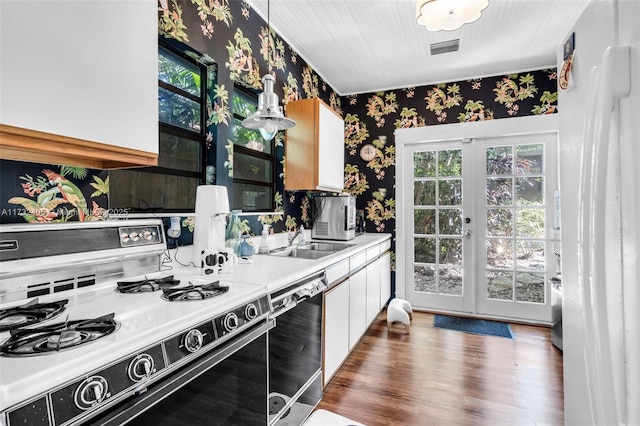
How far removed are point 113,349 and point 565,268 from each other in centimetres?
135

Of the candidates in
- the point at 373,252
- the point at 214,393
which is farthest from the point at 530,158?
the point at 214,393

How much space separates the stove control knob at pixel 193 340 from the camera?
974mm

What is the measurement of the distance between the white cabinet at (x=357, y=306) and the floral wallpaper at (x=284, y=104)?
0.82 meters

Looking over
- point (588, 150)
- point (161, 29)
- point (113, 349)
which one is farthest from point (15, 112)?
point (588, 150)

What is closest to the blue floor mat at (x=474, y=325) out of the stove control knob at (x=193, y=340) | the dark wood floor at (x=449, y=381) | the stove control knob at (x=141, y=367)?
the dark wood floor at (x=449, y=381)

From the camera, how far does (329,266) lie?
2084 millimetres

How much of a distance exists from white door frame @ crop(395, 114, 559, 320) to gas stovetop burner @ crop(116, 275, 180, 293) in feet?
9.84

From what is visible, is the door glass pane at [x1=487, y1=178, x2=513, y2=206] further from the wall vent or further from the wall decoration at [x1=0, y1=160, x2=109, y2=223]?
the wall decoration at [x1=0, y1=160, x2=109, y2=223]

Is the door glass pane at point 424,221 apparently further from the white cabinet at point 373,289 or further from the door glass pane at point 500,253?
the white cabinet at point 373,289

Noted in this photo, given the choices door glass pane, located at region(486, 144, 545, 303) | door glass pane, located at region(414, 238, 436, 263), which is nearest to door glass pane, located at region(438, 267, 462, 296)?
door glass pane, located at region(414, 238, 436, 263)

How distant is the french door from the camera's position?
3.49 metres

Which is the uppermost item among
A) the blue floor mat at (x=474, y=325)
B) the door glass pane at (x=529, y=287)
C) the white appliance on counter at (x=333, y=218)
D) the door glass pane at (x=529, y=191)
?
the door glass pane at (x=529, y=191)

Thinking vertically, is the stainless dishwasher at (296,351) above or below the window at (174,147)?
below

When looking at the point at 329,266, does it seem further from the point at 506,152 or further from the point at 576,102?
the point at 506,152
